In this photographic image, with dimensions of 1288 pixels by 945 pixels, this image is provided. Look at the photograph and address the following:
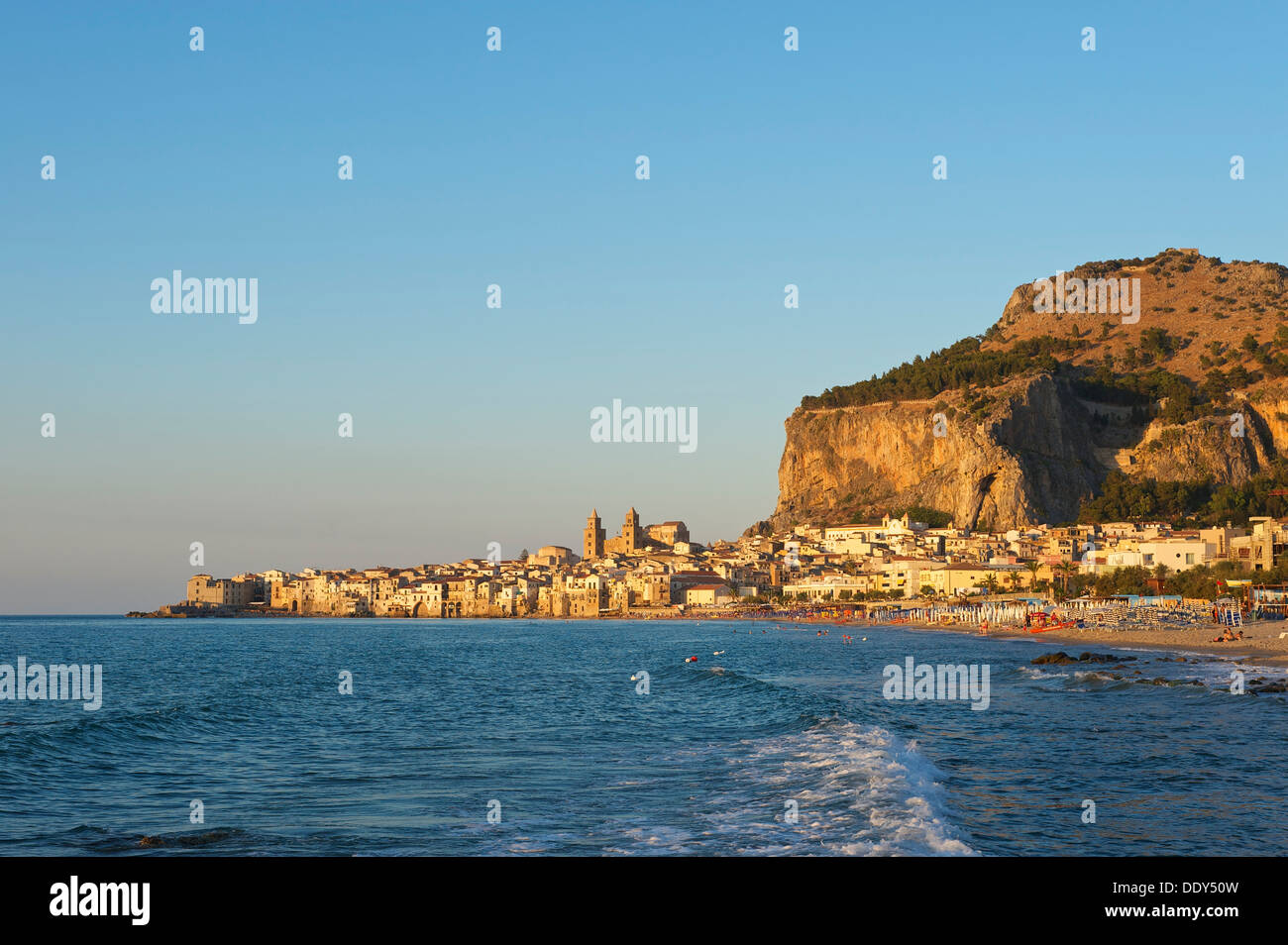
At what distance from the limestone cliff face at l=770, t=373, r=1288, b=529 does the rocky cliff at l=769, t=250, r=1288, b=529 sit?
0.61 ft

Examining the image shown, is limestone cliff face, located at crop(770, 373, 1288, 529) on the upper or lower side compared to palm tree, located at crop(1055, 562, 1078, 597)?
upper

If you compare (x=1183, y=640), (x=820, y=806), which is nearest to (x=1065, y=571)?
(x=1183, y=640)

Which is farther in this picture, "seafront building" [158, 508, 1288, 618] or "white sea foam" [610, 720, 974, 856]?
"seafront building" [158, 508, 1288, 618]

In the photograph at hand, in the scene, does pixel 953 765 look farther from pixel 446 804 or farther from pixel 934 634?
pixel 934 634

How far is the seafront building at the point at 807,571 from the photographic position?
113938mm

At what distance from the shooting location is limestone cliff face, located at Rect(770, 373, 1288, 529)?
150m

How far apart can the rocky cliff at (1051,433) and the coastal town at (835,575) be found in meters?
6.97

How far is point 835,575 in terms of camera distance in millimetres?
141750

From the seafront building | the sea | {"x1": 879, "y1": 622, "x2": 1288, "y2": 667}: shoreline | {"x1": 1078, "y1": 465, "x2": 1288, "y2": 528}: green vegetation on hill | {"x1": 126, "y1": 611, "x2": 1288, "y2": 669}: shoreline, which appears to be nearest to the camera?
the sea

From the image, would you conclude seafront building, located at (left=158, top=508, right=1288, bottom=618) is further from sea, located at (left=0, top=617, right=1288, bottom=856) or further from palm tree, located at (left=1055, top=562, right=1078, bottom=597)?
sea, located at (left=0, top=617, right=1288, bottom=856)
